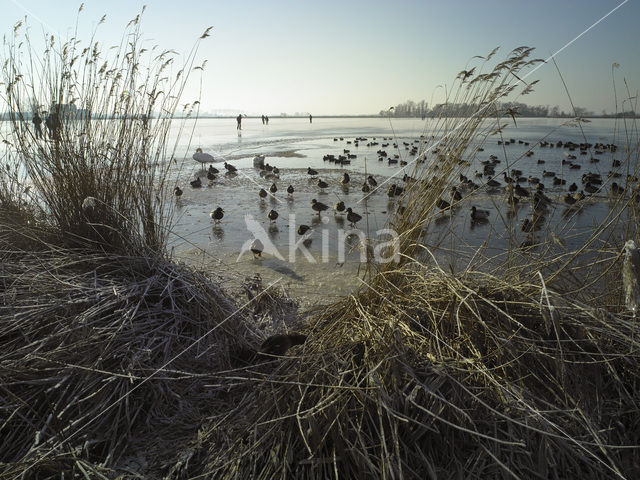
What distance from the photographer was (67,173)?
274 cm

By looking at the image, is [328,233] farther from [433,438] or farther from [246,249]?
[433,438]

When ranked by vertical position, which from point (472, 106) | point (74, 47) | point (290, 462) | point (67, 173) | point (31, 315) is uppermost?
point (74, 47)

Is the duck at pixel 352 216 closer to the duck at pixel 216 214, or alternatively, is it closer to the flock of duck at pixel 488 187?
the flock of duck at pixel 488 187

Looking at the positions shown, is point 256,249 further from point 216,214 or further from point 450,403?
point 450,403

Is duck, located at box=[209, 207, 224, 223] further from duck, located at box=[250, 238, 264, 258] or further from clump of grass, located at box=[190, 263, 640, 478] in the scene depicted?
clump of grass, located at box=[190, 263, 640, 478]

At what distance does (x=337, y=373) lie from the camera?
1557 millimetres

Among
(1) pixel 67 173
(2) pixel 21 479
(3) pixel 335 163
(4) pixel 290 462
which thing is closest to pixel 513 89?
(4) pixel 290 462

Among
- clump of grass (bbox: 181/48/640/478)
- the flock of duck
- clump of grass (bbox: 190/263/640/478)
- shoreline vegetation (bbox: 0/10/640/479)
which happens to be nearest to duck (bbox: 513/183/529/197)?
A: the flock of duck

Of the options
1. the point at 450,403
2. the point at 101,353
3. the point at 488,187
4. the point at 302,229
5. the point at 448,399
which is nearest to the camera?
the point at 450,403

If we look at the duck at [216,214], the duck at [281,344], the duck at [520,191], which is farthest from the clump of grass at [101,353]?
the duck at [520,191]

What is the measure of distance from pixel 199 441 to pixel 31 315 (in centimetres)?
119

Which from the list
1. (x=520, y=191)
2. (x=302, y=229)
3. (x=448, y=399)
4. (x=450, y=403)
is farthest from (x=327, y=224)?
(x=450, y=403)

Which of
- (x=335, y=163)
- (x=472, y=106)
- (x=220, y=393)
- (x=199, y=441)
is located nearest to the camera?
(x=199, y=441)

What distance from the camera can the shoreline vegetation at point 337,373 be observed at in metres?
1.35
